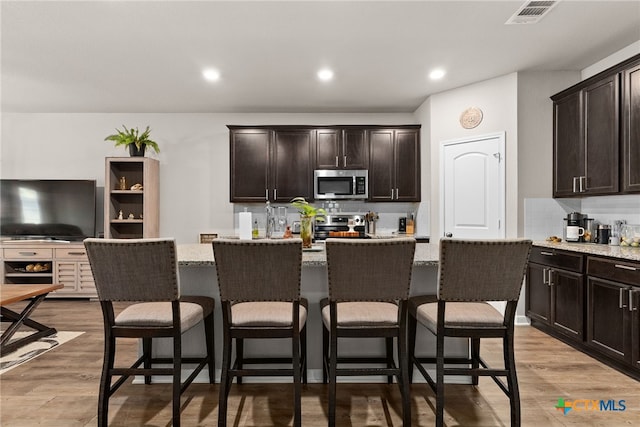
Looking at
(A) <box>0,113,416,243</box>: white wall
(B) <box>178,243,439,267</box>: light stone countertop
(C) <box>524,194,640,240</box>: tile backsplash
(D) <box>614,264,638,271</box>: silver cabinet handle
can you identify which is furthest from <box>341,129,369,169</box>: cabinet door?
(D) <box>614,264,638,271</box>: silver cabinet handle

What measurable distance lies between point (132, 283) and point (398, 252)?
1377 mm

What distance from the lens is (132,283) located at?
77.9 inches

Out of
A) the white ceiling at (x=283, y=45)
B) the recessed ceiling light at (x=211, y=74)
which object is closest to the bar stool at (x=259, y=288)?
the white ceiling at (x=283, y=45)

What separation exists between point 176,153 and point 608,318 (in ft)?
18.0

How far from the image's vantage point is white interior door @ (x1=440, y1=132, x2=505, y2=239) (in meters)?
4.27

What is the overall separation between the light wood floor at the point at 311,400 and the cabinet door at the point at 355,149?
3.20 metres

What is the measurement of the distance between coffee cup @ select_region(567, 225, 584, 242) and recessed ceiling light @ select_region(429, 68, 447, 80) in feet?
6.72

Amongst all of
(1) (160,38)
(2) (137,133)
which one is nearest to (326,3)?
(1) (160,38)

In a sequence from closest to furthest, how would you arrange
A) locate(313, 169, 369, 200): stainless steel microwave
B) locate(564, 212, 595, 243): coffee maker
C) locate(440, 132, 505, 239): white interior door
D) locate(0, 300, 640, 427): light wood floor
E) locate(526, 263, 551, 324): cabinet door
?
locate(0, 300, 640, 427): light wood floor, locate(526, 263, 551, 324): cabinet door, locate(564, 212, 595, 243): coffee maker, locate(440, 132, 505, 239): white interior door, locate(313, 169, 369, 200): stainless steel microwave

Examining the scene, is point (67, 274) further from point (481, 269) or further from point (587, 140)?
point (587, 140)

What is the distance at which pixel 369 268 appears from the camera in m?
1.93

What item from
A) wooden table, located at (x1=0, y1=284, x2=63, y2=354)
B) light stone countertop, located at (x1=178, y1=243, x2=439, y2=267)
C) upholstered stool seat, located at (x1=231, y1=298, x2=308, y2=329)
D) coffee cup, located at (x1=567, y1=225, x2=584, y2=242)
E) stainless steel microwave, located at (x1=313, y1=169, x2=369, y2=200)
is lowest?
wooden table, located at (x1=0, y1=284, x2=63, y2=354)

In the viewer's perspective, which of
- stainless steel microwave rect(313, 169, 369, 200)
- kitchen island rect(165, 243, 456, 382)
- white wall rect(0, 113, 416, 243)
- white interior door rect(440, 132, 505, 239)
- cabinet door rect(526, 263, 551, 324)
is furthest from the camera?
white wall rect(0, 113, 416, 243)

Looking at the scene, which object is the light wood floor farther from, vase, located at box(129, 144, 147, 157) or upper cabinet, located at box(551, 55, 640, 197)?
vase, located at box(129, 144, 147, 157)
